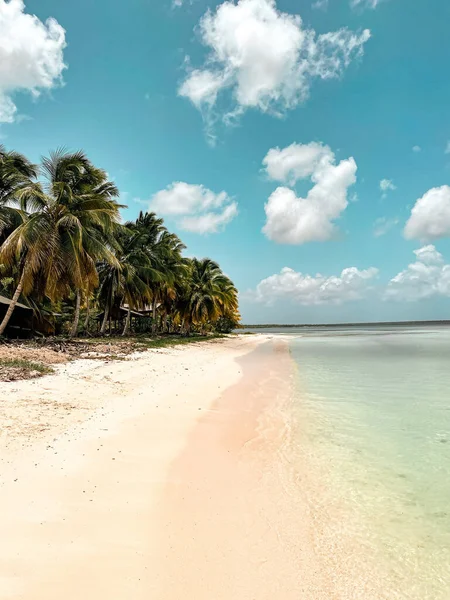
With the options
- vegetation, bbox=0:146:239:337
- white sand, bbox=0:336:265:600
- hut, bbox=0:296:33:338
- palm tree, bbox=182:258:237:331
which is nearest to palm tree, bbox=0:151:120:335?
vegetation, bbox=0:146:239:337

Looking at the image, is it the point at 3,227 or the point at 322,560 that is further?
the point at 3,227

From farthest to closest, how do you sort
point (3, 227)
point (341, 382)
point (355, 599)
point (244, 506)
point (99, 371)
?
point (3, 227) → point (341, 382) → point (99, 371) → point (244, 506) → point (355, 599)

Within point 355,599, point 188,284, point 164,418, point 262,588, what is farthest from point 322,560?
point 188,284

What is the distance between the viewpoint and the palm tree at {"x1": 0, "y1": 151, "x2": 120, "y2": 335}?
16.1m

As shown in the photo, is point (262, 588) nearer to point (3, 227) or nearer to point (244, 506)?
point (244, 506)

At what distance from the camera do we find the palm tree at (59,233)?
1609 centimetres

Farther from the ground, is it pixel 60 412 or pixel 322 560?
pixel 60 412

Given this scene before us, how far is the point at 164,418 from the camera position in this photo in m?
7.07

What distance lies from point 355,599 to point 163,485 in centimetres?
240

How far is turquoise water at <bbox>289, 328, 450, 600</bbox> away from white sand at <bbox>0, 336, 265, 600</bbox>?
187 cm

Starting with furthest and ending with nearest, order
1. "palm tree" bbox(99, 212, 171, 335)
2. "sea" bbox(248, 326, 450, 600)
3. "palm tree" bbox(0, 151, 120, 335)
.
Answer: "palm tree" bbox(99, 212, 171, 335), "palm tree" bbox(0, 151, 120, 335), "sea" bbox(248, 326, 450, 600)

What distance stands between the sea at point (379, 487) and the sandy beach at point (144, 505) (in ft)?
1.11

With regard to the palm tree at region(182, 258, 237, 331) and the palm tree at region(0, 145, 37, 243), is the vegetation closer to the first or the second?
the palm tree at region(0, 145, 37, 243)

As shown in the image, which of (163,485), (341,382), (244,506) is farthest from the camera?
(341,382)
